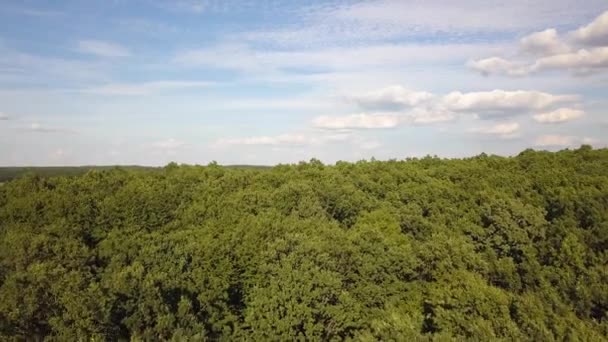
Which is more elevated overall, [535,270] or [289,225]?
[289,225]

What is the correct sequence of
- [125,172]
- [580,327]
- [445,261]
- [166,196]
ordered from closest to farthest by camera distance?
[580,327] < [445,261] < [166,196] < [125,172]

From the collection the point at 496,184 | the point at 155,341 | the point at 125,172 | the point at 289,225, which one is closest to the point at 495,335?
the point at 289,225

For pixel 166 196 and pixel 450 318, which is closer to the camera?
pixel 450 318

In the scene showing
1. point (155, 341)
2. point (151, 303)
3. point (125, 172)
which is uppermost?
point (125, 172)

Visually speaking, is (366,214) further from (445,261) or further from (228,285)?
(228,285)

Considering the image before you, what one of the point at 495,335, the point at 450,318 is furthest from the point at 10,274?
the point at 495,335

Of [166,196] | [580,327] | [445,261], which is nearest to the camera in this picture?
[580,327]
